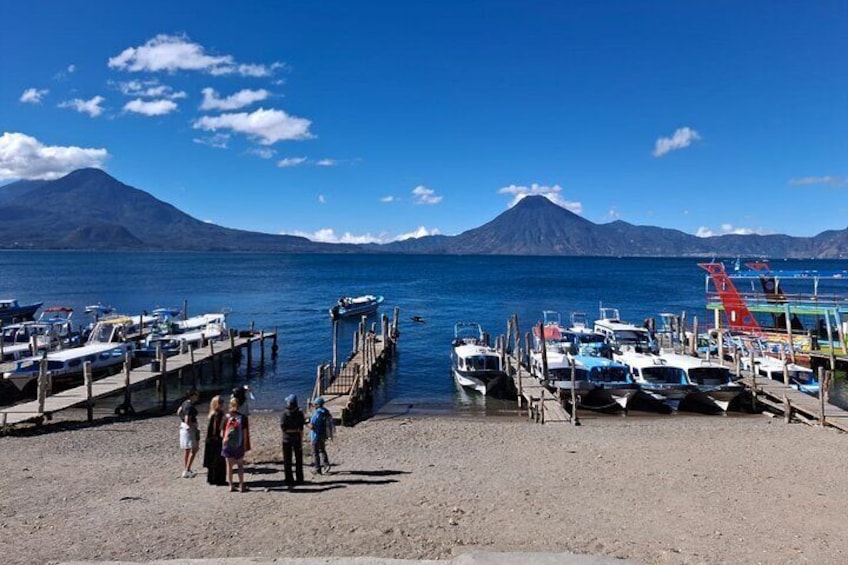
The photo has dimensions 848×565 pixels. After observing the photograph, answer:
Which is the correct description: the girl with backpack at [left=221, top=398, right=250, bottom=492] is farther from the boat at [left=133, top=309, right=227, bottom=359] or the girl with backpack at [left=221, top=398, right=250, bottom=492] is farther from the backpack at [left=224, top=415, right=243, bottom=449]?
the boat at [left=133, top=309, right=227, bottom=359]

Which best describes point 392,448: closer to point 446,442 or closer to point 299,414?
point 446,442

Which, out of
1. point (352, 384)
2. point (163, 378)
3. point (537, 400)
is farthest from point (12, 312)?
point (537, 400)

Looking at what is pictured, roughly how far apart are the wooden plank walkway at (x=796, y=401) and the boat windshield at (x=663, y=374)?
3.02 m

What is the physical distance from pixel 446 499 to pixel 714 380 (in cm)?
1991

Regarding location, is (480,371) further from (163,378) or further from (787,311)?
(787,311)

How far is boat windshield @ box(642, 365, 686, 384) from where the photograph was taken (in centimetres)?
2903

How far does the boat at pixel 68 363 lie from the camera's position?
2975 cm

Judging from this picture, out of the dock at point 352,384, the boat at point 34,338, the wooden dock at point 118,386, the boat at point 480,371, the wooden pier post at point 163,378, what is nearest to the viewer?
the wooden dock at point 118,386

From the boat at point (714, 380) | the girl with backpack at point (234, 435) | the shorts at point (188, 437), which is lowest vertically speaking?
the boat at point (714, 380)

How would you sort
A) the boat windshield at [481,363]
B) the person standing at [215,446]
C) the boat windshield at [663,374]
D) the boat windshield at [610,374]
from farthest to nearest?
the boat windshield at [481,363] → the boat windshield at [610,374] → the boat windshield at [663,374] → the person standing at [215,446]

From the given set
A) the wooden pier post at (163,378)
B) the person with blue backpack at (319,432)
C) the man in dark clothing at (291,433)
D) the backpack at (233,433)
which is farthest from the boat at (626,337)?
the backpack at (233,433)

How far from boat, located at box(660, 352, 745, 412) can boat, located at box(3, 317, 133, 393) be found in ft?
88.9

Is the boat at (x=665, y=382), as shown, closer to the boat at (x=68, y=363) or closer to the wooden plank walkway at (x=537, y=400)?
the wooden plank walkway at (x=537, y=400)

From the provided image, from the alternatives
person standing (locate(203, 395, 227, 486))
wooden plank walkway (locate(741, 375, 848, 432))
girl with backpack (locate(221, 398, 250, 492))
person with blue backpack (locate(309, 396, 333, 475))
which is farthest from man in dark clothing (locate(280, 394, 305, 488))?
wooden plank walkway (locate(741, 375, 848, 432))
